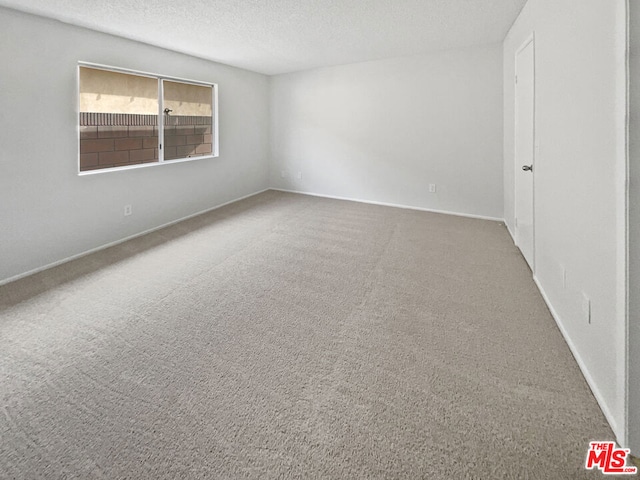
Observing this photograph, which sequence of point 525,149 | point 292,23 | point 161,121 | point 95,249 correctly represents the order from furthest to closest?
point 161,121
point 95,249
point 292,23
point 525,149

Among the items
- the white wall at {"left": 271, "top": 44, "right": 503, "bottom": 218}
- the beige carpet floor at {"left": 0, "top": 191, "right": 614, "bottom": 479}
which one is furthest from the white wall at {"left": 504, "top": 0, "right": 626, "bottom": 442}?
the white wall at {"left": 271, "top": 44, "right": 503, "bottom": 218}

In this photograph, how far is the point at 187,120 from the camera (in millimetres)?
5148

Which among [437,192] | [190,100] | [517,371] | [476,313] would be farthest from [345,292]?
[190,100]

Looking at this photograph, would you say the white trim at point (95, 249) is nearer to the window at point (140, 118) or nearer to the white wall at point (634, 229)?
the window at point (140, 118)

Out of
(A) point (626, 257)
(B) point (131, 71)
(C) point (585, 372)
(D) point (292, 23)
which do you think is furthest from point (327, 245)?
(B) point (131, 71)

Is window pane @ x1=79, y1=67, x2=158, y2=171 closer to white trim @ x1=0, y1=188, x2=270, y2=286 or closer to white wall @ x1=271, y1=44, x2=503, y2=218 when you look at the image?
white trim @ x1=0, y1=188, x2=270, y2=286

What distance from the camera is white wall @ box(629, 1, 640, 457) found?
1295 mm

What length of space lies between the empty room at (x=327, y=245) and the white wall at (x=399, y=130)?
1.4 inches

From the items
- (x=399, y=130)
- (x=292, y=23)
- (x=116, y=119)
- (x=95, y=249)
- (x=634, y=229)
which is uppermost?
(x=292, y=23)

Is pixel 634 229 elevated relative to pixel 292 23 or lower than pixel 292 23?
lower

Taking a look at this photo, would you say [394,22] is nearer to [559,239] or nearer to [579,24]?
[579,24]

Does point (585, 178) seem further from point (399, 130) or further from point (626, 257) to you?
point (399, 130)

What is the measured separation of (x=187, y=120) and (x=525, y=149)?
4239 millimetres

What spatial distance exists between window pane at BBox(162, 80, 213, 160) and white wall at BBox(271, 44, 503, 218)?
5.70 ft
